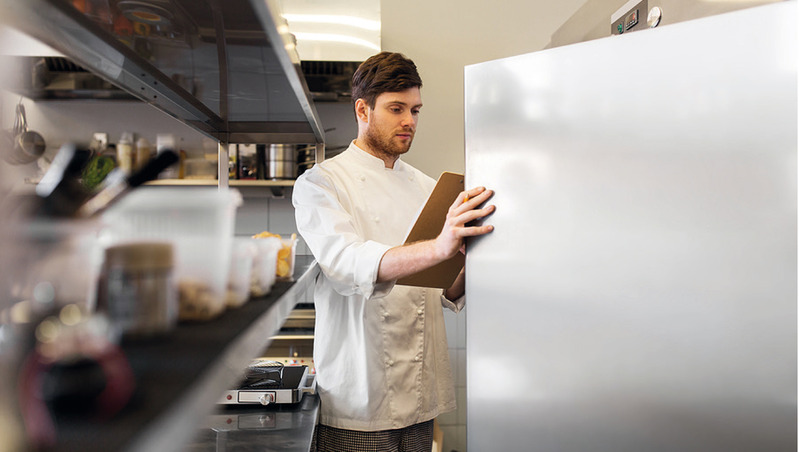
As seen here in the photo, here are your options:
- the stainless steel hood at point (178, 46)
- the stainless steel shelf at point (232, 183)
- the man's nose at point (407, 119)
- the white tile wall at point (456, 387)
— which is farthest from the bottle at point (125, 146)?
the white tile wall at point (456, 387)

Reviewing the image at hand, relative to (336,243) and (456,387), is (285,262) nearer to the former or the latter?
(336,243)

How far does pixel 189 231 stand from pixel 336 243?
764 mm

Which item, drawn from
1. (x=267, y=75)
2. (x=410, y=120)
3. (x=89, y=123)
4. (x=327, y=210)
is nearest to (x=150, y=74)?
(x=267, y=75)

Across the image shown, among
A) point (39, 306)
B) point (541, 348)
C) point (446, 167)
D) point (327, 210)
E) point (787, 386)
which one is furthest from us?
point (446, 167)

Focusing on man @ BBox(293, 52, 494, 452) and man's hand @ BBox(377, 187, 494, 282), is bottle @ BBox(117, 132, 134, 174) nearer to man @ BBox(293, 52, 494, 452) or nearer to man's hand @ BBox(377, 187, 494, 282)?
man @ BBox(293, 52, 494, 452)

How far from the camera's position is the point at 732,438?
2.44 ft

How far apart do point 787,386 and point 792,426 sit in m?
0.05

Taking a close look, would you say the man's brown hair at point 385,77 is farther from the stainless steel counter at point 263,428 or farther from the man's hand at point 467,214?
the stainless steel counter at point 263,428

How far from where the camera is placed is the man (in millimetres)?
1413

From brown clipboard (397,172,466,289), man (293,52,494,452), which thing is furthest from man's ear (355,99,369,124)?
brown clipboard (397,172,466,289)

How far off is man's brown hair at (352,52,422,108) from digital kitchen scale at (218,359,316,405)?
0.80 meters

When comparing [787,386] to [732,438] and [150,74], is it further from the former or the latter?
[150,74]

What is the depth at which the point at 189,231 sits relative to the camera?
0.54 metres

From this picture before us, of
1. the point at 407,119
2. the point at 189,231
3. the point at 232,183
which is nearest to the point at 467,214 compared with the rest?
the point at 189,231
